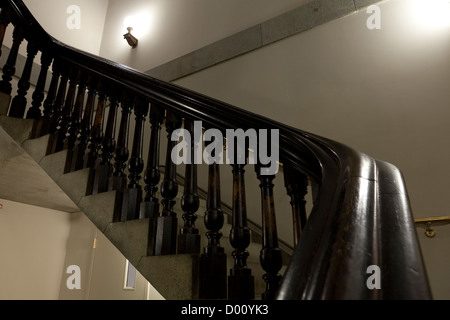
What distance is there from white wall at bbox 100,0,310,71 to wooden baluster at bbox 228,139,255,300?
2.74 m

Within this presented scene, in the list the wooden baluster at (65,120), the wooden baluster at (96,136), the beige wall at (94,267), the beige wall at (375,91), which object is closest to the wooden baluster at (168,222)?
the wooden baluster at (96,136)

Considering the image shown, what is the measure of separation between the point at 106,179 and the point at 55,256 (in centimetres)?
299

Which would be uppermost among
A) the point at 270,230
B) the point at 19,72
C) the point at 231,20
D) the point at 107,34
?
the point at 107,34

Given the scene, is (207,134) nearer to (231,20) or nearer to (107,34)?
(231,20)

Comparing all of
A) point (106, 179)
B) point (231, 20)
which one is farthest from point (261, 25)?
point (106, 179)

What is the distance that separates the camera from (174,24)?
3.95 meters

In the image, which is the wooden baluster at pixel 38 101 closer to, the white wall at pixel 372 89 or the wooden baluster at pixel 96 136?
the wooden baluster at pixel 96 136

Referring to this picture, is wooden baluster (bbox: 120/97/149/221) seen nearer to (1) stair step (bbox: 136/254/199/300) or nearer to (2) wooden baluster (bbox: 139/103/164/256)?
(2) wooden baluster (bbox: 139/103/164/256)

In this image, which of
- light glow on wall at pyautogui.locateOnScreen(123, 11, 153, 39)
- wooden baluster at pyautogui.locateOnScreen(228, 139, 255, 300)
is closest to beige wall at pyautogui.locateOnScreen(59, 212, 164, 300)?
light glow on wall at pyautogui.locateOnScreen(123, 11, 153, 39)

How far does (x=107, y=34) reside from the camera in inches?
185

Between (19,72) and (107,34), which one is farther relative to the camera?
(107,34)

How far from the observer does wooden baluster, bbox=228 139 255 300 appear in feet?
3.03

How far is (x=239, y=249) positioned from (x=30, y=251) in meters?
3.64

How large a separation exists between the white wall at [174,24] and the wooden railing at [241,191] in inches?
77.9
